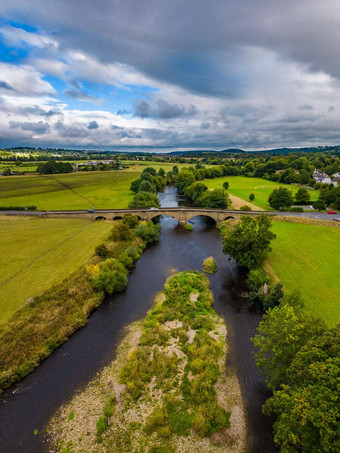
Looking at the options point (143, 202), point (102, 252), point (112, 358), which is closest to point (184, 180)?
point (143, 202)

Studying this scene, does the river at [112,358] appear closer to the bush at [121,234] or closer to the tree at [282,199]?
the bush at [121,234]

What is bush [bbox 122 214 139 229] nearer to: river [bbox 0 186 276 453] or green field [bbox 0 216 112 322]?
green field [bbox 0 216 112 322]

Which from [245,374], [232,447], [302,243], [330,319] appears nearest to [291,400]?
[232,447]

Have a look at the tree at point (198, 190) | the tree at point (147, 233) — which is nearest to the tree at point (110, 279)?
the tree at point (147, 233)

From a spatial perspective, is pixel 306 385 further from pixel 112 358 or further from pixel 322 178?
pixel 322 178

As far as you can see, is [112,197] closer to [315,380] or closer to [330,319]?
[330,319]

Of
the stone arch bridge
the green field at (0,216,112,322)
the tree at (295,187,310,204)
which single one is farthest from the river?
the tree at (295,187,310,204)

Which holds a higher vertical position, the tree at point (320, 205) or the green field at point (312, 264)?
the tree at point (320, 205)

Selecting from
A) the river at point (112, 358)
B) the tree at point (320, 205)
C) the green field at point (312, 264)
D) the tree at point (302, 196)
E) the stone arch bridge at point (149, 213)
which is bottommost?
the river at point (112, 358)
